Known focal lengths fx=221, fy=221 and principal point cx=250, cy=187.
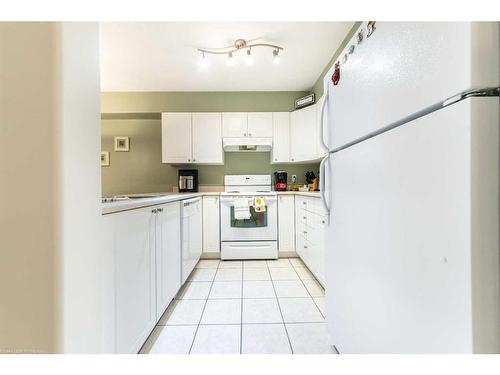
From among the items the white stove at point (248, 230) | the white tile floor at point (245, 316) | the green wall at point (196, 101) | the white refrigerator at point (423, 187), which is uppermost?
the green wall at point (196, 101)

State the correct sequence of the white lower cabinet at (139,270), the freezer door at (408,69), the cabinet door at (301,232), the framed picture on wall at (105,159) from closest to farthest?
the freezer door at (408,69) < the white lower cabinet at (139,270) < the cabinet door at (301,232) < the framed picture on wall at (105,159)

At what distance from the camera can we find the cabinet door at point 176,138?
331 centimetres

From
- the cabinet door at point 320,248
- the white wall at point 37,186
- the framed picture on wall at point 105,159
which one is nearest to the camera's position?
the white wall at point 37,186

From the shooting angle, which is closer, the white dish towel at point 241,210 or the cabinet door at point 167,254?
the cabinet door at point 167,254

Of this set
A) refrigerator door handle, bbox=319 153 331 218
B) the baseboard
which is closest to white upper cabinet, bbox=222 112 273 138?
the baseboard

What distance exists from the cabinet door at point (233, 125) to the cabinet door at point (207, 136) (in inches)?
3.0

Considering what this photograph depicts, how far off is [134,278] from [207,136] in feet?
8.39

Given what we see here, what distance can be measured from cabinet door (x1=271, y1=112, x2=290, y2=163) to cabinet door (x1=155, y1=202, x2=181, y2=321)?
74.4 inches

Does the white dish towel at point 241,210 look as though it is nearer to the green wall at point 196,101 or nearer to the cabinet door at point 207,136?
the cabinet door at point 207,136

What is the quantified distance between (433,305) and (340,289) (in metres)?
0.58

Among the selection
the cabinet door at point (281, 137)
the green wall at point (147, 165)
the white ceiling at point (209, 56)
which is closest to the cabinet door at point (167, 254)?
the white ceiling at point (209, 56)

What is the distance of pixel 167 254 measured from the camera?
1.58 m

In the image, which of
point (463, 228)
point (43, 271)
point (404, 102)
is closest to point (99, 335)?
point (43, 271)

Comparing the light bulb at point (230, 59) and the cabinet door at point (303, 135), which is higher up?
the light bulb at point (230, 59)
